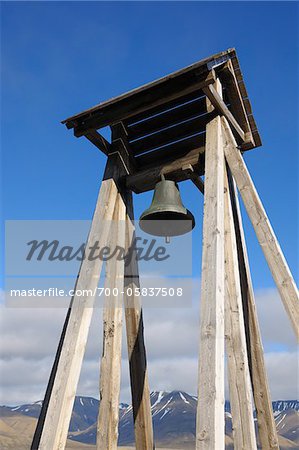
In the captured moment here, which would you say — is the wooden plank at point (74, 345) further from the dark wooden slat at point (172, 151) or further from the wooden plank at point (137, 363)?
the dark wooden slat at point (172, 151)

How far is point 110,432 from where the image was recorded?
4254mm

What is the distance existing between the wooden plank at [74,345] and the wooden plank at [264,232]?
141cm

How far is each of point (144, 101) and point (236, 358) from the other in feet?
8.98

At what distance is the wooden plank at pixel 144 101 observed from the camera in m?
4.43

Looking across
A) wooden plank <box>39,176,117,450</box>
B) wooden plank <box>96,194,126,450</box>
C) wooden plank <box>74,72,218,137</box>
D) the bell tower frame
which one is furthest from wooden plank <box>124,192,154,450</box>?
wooden plank <box>74,72,218,137</box>

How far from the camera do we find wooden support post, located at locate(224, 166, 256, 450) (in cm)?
382

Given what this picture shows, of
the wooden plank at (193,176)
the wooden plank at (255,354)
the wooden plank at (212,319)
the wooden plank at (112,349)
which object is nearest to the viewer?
the wooden plank at (212,319)

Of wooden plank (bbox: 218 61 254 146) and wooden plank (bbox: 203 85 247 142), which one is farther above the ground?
wooden plank (bbox: 218 61 254 146)

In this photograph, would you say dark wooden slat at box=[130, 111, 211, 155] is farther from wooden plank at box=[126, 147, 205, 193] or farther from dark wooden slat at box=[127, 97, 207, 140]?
wooden plank at box=[126, 147, 205, 193]

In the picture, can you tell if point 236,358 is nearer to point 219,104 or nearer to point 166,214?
point 166,214

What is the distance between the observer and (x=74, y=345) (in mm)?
3885

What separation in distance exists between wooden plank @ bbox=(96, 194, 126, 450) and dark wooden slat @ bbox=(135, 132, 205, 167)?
1.02 m

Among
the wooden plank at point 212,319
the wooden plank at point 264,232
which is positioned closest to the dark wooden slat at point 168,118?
the wooden plank at point 264,232

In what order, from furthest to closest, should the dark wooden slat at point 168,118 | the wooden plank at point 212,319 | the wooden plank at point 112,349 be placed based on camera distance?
the dark wooden slat at point 168,118
the wooden plank at point 112,349
the wooden plank at point 212,319
